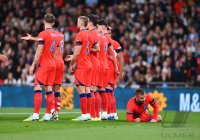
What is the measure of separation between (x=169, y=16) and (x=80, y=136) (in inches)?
823

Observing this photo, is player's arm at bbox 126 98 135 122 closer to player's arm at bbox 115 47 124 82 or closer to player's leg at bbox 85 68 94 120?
player's leg at bbox 85 68 94 120

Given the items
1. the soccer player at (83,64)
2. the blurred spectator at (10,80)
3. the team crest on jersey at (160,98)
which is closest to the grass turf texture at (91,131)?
the soccer player at (83,64)

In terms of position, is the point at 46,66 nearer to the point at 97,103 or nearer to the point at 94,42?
the point at 94,42

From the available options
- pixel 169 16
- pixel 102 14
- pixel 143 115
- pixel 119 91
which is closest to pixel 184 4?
pixel 169 16

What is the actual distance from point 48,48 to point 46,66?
1.50 feet

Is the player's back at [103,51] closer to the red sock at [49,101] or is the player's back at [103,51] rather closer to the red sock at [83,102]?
the red sock at [83,102]

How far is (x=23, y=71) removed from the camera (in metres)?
32.2

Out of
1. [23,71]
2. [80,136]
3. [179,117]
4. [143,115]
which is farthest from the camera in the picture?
[23,71]

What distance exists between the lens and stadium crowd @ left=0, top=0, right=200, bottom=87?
31.2m

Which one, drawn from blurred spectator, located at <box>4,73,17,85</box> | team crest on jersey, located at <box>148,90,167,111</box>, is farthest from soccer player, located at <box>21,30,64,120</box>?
blurred spectator, located at <box>4,73,17,85</box>

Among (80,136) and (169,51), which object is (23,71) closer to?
(169,51)

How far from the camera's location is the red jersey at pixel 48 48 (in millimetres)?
18375

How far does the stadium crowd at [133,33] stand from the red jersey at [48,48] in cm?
1267

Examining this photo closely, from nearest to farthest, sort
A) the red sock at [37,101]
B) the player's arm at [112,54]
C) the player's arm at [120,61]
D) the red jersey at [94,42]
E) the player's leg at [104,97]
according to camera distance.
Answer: the red sock at [37,101] < the red jersey at [94,42] < the player's leg at [104,97] < the player's arm at [112,54] < the player's arm at [120,61]
